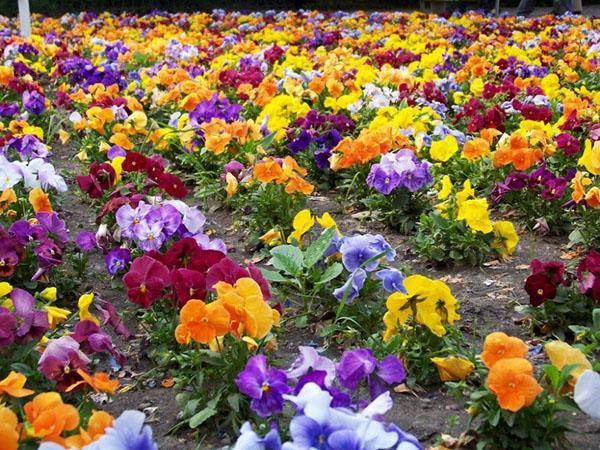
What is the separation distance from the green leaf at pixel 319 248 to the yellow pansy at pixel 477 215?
0.73 m

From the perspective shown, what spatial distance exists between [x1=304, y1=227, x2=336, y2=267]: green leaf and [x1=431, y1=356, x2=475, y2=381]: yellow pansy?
683 mm

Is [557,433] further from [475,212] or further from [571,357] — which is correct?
[475,212]

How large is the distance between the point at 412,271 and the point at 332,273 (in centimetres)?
83

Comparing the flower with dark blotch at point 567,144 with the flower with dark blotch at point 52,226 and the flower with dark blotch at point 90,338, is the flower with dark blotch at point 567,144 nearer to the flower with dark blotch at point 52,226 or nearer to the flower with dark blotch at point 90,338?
the flower with dark blotch at point 52,226

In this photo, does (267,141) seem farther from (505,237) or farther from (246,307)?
(246,307)

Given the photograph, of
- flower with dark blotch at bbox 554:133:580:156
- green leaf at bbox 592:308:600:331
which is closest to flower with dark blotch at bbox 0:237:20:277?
green leaf at bbox 592:308:600:331

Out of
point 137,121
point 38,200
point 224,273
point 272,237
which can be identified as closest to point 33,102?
point 137,121

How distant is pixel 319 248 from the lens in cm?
303

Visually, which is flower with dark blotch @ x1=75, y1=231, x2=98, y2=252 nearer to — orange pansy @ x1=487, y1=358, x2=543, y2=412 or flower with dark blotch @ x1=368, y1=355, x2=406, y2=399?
flower with dark blotch @ x1=368, y1=355, x2=406, y2=399

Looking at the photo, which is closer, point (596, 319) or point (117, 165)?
point (596, 319)

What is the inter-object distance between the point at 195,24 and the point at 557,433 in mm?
12721

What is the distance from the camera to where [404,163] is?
3994 millimetres

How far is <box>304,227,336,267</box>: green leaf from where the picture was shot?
3008mm

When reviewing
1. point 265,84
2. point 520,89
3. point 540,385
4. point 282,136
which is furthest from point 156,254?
point 520,89
